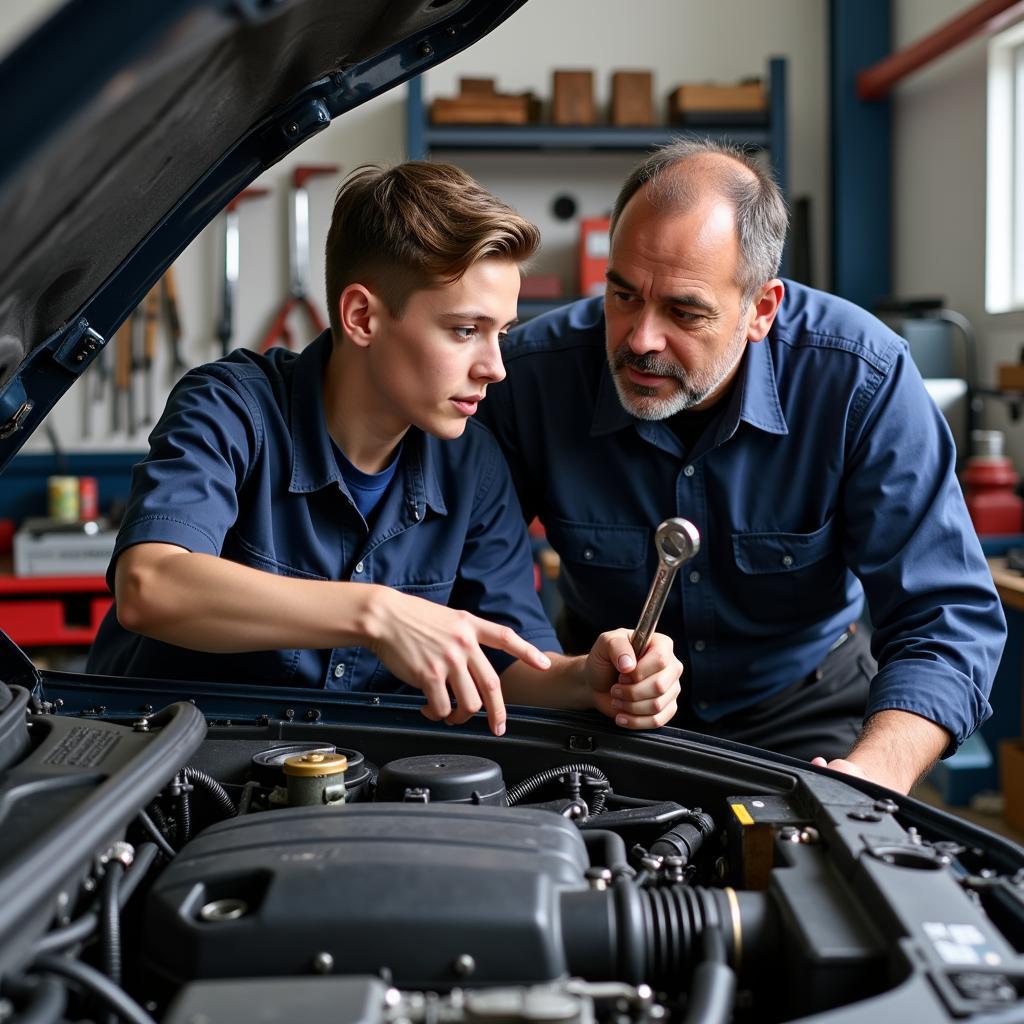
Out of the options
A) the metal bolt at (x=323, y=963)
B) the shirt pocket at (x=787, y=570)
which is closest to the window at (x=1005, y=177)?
the shirt pocket at (x=787, y=570)

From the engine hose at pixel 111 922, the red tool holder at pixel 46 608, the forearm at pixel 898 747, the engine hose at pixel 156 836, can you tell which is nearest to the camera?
the engine hose at pixel 111 922

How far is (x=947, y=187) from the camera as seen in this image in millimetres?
3578

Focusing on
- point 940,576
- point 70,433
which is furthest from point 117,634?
point 70,433

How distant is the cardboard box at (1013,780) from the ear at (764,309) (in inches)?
66.9

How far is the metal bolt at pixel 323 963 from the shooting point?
687 millimetres

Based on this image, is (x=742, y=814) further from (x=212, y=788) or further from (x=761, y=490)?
(x=761, y=490)

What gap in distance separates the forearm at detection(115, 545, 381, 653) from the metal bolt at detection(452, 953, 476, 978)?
0.45 meters

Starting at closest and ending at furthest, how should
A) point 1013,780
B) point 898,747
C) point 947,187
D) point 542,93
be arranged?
1. point 898,747
2. point 1013,780
3. point 947,187
4. point 542,93

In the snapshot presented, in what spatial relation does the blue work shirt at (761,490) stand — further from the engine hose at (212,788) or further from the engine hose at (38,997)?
the engine hose at (38,997)

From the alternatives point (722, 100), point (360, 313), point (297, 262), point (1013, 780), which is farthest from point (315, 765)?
point (722, 100)

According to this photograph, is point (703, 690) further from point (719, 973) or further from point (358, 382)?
point (719, 973)

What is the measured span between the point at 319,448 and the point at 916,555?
2.53ft

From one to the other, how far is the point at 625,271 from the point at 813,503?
0.42 m

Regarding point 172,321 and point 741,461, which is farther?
point 172,321
